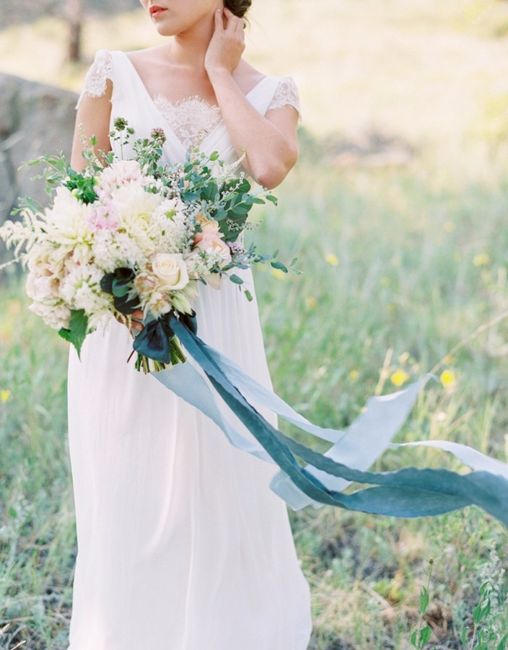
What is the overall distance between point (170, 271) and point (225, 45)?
0.84m

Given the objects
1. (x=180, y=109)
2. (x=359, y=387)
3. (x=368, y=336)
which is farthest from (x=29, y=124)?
(x=180, y=109)

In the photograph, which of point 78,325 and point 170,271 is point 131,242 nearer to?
point 170,271

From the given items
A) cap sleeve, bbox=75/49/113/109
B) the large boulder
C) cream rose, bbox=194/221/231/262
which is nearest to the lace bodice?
cap sleeve, bbox=75/49/113/109

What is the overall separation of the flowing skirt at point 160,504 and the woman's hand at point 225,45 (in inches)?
23.0

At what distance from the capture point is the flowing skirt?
2660mm

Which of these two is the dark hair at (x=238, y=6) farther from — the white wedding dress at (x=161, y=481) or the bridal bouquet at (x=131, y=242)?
the bridal bouquet at (x=131, y=242)

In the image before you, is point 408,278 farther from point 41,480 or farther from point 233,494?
point 233,494

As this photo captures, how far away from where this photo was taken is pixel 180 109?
104 inches

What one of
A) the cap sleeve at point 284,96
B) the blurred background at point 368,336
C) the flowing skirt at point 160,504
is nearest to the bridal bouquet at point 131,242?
the flowing skirt at point 160,504

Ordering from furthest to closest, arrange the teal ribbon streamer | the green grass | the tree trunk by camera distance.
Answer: the tree trunk, the green grass, the teal ribbon streamer

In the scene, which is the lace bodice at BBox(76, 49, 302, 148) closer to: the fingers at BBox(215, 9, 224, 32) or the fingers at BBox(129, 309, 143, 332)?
the fingers at BBox(215, 9, 224, 32)

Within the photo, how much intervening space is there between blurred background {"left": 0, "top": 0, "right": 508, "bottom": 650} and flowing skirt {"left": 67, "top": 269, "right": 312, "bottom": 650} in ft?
1.06

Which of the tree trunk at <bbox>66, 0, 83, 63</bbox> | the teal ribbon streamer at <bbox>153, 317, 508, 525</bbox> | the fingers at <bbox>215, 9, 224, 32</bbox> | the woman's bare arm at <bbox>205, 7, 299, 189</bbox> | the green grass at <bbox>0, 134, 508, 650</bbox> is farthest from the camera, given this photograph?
the tree trunk at <bbox>66, 0, 83, 63</bbox>

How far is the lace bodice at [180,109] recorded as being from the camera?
263 cm
